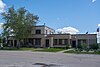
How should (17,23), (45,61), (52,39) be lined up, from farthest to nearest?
1. (52,39)
2. (17,23)
3. (45,61)

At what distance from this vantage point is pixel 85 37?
235 feet

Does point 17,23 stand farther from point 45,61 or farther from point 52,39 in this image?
point 45,61

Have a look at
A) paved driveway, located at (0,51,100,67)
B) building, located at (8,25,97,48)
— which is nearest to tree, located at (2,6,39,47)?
building, located at (8,25,97,48)

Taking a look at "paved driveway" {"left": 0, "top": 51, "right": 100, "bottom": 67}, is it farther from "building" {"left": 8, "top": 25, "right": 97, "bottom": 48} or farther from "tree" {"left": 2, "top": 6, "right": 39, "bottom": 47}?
"building" {"left": 8, "top": 25, "right": 97, "bottom": 48}

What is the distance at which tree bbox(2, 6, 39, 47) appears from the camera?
199 ft

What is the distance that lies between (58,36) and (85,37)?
7657mm

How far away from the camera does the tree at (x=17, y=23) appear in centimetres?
6051

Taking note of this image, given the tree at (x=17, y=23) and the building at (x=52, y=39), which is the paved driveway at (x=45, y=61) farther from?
the building at (x=52, y=39)

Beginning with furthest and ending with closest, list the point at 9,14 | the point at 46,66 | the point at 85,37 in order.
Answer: the point at 85,37 → the point at 9,14 → the point at 46,66

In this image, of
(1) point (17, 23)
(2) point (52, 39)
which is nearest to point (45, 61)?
(1) point (17, 23)

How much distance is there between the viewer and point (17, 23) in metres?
60.1

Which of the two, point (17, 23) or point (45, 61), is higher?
point (17, 23)

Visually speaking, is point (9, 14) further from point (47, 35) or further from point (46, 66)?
point (46, 66)

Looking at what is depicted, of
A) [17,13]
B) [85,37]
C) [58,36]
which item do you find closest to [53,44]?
[58,36]
